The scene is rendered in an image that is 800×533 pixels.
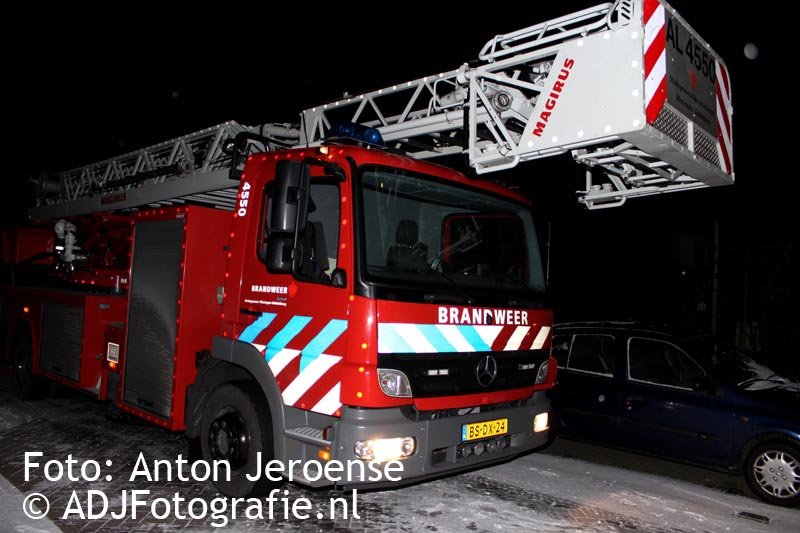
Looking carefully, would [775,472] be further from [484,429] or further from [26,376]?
[26,376]

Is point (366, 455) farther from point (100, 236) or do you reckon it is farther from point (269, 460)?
point (100, 236)

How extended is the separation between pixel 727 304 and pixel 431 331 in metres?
16.9

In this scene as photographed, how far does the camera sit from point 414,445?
3.82 m

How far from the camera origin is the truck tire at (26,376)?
809 centimetres

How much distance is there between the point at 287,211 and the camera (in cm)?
383

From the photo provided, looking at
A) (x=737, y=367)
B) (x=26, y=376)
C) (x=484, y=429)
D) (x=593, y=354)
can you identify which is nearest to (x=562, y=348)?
(x=593, y=354)

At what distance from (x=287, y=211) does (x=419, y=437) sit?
1.70m

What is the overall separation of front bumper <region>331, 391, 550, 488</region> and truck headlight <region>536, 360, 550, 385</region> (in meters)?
0.60

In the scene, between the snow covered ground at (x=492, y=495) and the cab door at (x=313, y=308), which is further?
the snow covered ground at (x=492, y=495)

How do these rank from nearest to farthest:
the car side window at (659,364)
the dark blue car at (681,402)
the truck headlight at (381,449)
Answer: the truck headlight at (381,449) < the dark blue car at (681,402) < the car side window at (659,364)

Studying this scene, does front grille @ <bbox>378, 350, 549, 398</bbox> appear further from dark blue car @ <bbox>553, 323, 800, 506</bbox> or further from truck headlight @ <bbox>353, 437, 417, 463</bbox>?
dark blue car @ <bbox>553, 323, 800, 506</bbox>

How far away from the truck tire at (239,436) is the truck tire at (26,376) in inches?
182

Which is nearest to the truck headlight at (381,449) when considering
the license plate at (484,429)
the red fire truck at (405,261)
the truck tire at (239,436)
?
the red fire truck at (405,261)

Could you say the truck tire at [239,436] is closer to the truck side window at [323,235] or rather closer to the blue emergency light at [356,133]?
the truck side window at [323,235]
